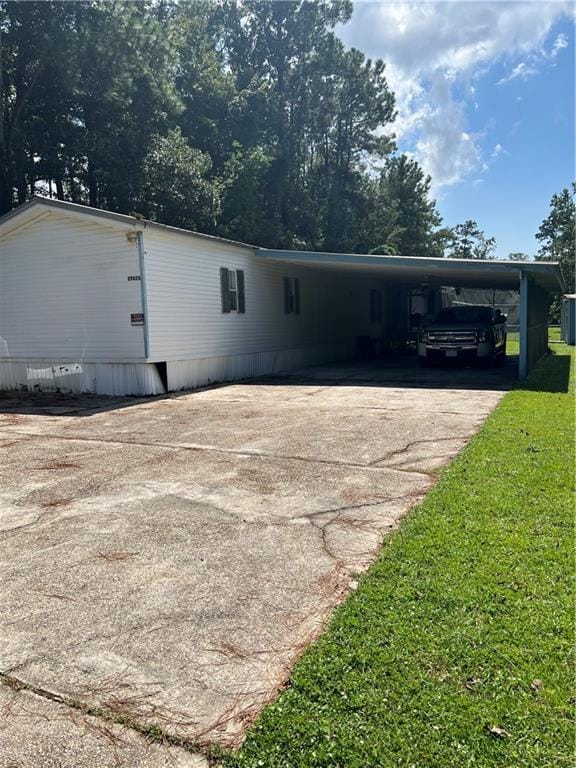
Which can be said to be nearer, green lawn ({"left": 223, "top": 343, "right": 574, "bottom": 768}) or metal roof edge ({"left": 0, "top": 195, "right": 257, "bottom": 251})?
green lawn ({"left": 223, "top": 343, "right": 574, "bottom": 768})

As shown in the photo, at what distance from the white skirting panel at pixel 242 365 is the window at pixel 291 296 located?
1.19 meters

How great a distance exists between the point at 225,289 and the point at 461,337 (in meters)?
6.32

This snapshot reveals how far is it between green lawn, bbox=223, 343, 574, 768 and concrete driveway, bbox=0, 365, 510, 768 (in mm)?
200

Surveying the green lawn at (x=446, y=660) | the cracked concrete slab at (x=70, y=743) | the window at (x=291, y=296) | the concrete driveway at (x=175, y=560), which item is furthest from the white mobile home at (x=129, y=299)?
the cracked concrete slab at (x=70, y=743)

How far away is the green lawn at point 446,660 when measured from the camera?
6.24ft

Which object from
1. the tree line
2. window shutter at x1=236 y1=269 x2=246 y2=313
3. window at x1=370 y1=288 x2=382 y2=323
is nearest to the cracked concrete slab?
window shutter at x1=236 y1=269 x2=246 y2=313

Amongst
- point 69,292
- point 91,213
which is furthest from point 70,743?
point 69,292

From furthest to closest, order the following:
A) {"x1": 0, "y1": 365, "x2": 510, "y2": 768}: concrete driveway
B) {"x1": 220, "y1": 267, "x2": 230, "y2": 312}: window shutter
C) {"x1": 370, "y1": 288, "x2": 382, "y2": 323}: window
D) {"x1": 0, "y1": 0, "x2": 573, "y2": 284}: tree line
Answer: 1. {"x1": 370, "y1": 288, "x2": 382, "y2": 323}: window
2. {"x1": 0, "y1": 0, "x2": 573, "y2": 284}: tree line
3. {"x1": 220, "y1": 267, "x2": 230, "y2": 312}: window shutter
4. {"x1": 0, "y1": 365, "x2": 510, "y2": 768}: concrete driveway

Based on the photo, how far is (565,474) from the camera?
4832mm

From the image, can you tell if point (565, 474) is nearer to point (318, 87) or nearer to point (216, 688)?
point (216, 688)

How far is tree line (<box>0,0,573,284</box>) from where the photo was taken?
64.9ft

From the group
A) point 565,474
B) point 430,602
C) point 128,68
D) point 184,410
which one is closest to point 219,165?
point 128,68

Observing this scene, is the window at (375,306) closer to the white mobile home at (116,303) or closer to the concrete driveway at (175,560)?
the white mobile home at (116,303)

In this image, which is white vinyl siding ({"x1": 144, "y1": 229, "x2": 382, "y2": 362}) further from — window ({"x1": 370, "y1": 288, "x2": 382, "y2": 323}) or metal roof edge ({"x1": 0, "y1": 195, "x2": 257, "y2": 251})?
window ({"x1": 370, "y1": 288, "x2": 382, "y2": 323})
